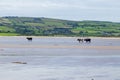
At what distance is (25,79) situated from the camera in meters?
44.1

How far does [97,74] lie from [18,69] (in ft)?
32.6

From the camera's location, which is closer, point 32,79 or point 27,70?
point 32,79

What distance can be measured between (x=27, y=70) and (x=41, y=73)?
3446 millimetres

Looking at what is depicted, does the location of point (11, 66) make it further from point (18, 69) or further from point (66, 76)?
point (66, 76)

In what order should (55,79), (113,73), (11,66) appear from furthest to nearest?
1. (11,66)
2. (113,73)
3. (55,79)

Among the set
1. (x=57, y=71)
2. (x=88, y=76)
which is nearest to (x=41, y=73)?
(x=57, y=71)

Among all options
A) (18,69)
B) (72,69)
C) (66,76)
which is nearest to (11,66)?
(18,69)

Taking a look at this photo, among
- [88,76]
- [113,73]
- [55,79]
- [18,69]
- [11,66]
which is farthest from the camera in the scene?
[11,66]

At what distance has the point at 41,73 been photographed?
4925 centimetres

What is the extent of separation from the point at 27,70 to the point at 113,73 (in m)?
9.99

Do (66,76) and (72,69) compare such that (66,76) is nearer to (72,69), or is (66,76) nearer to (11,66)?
(72,69)

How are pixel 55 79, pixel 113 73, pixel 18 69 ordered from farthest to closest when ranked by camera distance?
pixel 18 69, pixel 113 73, pixel 55 79

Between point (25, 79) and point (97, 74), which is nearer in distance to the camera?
point (25, 79)

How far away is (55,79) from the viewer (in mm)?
43625
